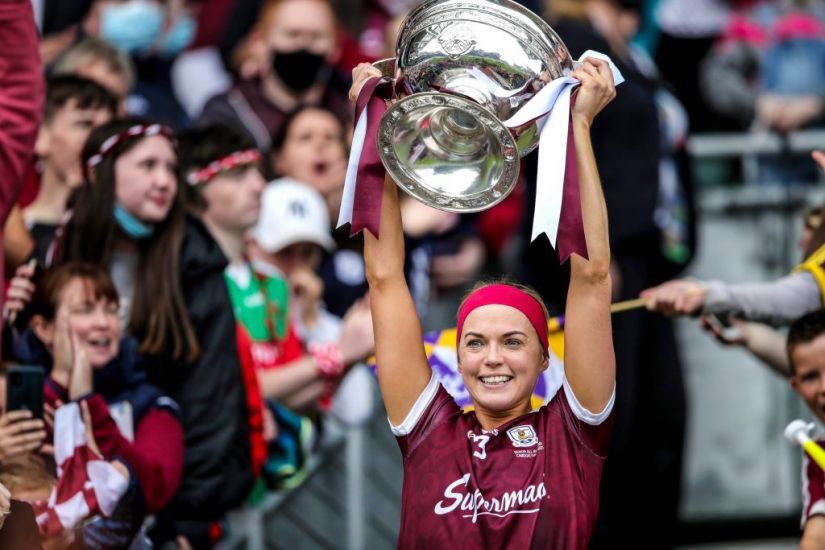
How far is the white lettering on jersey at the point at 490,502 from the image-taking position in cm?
489

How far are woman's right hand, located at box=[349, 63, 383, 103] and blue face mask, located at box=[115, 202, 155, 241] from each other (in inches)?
56.9

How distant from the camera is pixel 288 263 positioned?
7.54m

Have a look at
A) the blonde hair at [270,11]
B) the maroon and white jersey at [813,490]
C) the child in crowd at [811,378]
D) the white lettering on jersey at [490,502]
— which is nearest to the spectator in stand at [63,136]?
the blonde hair at [270,11]

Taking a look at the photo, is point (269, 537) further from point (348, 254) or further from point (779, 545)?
point (779, 545)

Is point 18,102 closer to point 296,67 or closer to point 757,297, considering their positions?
point 757,297

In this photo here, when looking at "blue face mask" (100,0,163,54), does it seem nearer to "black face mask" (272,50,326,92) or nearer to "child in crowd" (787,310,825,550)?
"black face mask" (272,50,326,92)

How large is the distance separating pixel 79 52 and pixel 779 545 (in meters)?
4.08

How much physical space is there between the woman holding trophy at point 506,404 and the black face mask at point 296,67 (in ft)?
11.1

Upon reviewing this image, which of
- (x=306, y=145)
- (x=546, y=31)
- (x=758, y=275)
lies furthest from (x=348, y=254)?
(x=546, y=31)

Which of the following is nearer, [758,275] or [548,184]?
[548,184]

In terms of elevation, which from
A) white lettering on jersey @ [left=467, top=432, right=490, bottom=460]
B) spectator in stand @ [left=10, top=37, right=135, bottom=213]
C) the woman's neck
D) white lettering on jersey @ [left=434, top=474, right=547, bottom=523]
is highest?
spectator in stand @ [left=10, top=37, right=135, bottom=213]

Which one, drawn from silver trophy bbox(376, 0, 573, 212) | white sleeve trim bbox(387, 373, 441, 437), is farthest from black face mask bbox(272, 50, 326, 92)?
white sleeve trim bbox(387, 373, 441, 437)

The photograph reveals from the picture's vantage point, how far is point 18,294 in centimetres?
591

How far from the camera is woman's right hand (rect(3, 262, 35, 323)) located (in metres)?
5.90
